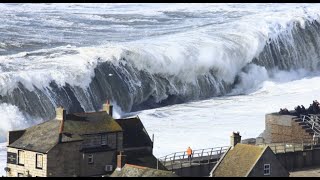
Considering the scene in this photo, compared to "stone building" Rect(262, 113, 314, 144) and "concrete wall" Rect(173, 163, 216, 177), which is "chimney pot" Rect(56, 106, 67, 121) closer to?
"concrete wall" Rect(173, 163, 216, 177)

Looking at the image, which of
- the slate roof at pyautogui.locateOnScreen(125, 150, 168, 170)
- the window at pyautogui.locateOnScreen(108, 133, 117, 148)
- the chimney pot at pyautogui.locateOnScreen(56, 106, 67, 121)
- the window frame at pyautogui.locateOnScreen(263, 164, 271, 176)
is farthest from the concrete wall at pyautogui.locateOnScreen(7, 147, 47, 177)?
the window frame at pyautogui.locateOnScreen(263, 164, 271, 176)

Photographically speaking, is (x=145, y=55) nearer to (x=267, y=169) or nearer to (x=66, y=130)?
(x=66, y=130)

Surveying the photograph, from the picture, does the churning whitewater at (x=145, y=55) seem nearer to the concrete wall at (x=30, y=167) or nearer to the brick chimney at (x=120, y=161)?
the concrete wall at (x=30, y=167)

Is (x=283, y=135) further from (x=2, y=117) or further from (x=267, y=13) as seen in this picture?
(x=267, y=13)

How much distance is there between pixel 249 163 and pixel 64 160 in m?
6.45

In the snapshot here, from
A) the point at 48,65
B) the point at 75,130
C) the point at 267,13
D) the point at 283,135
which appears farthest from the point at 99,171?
the point at 267,13

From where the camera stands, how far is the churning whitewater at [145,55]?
3137 inches

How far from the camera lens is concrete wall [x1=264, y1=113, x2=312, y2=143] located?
57281 mm

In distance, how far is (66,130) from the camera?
153 ft

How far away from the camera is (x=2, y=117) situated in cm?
7244

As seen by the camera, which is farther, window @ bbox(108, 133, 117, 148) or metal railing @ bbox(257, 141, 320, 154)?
metal railing @ bbox(257, 141, 320, 154)

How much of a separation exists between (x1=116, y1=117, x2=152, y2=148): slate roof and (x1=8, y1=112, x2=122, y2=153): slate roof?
0.77 metres

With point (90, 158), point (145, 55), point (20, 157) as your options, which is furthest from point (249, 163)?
point (145, 55)

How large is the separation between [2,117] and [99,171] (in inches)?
1024
